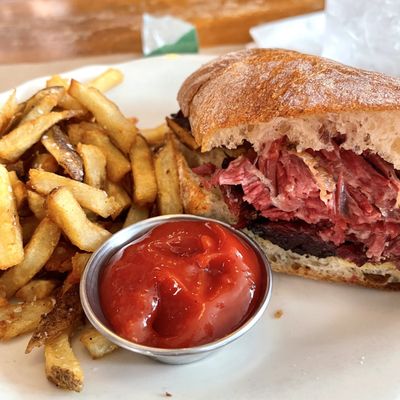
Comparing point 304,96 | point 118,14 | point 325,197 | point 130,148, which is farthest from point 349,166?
point 118,14

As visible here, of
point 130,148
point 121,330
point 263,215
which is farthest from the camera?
point 130,148

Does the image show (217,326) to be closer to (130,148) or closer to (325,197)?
(325,197)

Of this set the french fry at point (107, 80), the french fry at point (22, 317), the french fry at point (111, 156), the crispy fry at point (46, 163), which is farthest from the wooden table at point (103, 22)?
the french fry at point (22, 317)

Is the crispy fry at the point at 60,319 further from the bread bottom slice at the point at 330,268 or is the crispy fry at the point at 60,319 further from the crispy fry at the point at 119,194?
the bread bottom slice at the point at 330,268

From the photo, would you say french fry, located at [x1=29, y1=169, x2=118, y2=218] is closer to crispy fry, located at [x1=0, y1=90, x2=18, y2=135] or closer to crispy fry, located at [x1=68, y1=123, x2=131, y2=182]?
crispy fry, located at [x1=68, y1=123, x2=131, y2=182]

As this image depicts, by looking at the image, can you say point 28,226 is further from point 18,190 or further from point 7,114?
point 7,114

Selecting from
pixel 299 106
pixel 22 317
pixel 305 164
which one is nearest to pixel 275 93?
pixel 299 106
